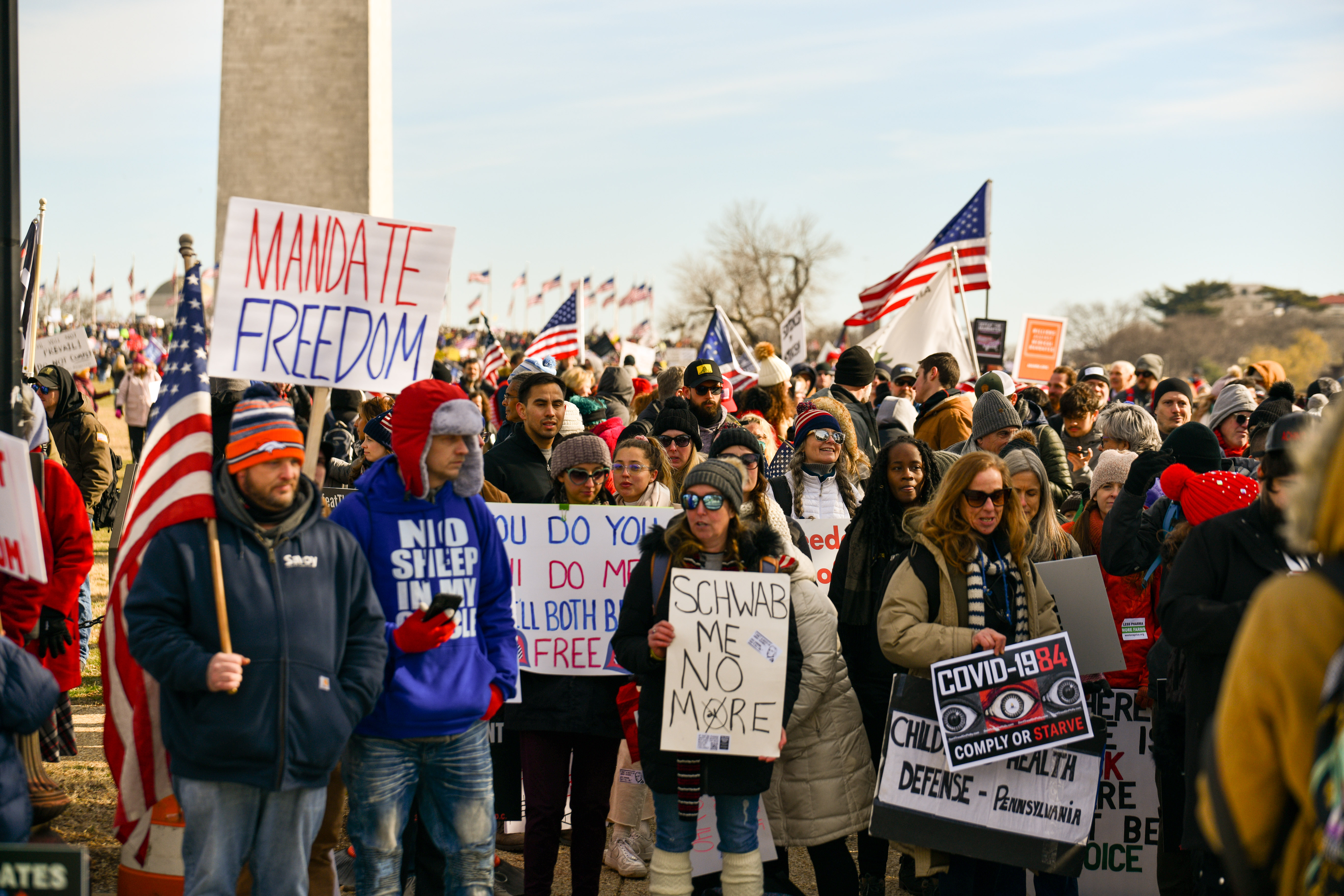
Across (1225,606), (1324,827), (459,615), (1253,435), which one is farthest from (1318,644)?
(1253,435)

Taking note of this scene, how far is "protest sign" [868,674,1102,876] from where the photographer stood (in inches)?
171

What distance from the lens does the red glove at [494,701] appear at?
3.91 metres

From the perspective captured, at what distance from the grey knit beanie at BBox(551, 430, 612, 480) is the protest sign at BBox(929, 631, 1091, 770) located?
1626 millimetres

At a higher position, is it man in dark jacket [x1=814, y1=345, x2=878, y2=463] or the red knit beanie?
man in dark jacket [x1=814, y1=345, x2=878, y2=463]

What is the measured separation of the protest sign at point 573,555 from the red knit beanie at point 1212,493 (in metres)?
1.97

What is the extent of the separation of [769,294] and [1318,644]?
58650 millimetres

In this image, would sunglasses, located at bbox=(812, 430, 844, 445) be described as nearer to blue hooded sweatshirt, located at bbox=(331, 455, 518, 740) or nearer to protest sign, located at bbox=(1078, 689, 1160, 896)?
Result: protest sign, located at bbox=(1078, 689, 1160, 896)

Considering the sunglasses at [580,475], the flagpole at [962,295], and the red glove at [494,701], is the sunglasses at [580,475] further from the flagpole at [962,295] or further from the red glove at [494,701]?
the flagpole at [962,295]

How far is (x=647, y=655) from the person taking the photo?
165 inches

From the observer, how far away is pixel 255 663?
131 inches

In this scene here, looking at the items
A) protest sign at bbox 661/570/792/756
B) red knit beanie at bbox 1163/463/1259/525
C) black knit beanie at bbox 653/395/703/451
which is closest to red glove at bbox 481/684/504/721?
protest sign at bbox 661/570/792/756

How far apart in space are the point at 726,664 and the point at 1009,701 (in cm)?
101

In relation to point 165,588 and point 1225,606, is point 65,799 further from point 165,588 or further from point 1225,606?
point 1225,606

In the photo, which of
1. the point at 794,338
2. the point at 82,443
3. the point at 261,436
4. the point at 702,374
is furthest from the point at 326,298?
the point at 794,338
